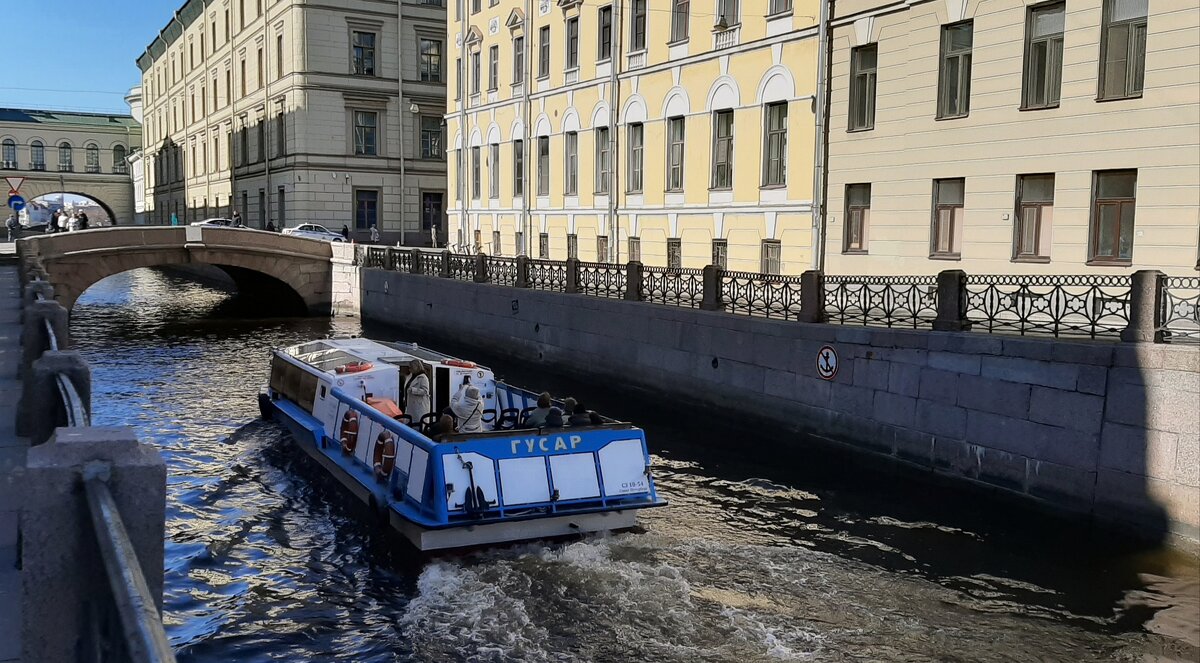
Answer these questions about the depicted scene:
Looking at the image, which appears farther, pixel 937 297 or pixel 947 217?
pixel 947 217

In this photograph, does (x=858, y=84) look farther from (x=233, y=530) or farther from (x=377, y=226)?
(x=377, y=226)

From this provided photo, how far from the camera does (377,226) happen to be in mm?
52562

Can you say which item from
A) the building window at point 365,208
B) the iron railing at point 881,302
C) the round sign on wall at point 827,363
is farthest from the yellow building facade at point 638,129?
the building window at point 365,208

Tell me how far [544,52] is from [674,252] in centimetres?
1057

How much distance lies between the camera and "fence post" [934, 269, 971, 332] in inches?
588

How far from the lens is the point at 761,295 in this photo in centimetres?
2023

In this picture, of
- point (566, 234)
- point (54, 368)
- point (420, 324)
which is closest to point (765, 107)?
point (566, 234)

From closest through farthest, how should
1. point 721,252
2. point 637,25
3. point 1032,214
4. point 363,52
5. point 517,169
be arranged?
point 1032,214 < point 721,252 < point 637,25 < point 517,169 < point 363,52

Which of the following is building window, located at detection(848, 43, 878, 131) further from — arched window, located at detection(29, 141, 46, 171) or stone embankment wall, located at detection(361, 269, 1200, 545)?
arched window, located at detection(29, 141, 46, 171)

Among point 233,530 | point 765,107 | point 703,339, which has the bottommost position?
point 233,530

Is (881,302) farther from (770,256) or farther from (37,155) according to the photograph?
(37,155)

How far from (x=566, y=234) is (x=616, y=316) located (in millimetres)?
11889

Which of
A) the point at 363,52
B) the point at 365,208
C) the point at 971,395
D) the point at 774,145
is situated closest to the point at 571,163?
the point at 774,145

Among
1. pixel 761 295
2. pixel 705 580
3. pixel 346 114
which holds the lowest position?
pixel 705 580
